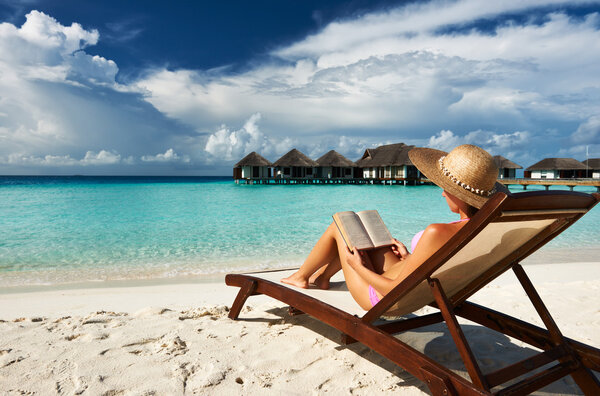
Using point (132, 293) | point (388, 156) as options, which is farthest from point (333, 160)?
point (132, 293)

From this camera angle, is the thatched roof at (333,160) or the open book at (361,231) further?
the thatched roof at (333,160)

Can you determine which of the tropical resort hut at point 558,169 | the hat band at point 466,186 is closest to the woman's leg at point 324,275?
the hat band at point 466,186

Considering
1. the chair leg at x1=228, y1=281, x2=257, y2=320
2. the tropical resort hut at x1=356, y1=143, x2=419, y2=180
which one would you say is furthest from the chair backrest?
the tropical resort hut at x1=356, y1=143, x2=419, y2=180

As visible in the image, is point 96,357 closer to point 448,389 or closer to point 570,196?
point 448,389

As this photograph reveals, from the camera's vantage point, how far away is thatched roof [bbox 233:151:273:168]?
36906 mm

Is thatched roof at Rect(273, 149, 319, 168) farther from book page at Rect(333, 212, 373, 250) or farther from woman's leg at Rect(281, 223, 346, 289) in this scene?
book page at Rect(333, 212, 373, 250)

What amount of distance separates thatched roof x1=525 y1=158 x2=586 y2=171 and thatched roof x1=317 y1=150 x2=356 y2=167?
1967 cm

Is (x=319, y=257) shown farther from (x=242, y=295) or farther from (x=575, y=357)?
(x=575, y=357)

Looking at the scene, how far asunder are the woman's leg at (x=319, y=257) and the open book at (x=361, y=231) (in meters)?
0.08

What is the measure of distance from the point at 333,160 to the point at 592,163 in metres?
25.7

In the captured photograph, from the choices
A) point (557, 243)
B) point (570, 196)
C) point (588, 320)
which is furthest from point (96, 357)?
point (557, 243)

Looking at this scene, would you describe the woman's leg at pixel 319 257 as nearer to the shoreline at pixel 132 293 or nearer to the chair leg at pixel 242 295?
the chair leg at pixel 242 295

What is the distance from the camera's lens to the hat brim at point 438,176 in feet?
4.85

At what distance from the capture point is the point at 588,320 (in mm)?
2922
